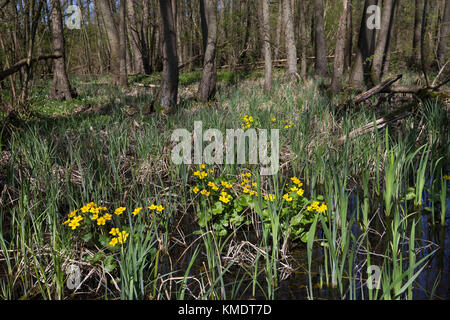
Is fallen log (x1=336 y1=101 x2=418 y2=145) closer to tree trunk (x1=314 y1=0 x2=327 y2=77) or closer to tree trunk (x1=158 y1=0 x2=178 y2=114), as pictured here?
tree trunk (x1=158 y1=0 x2=178 y2=114)

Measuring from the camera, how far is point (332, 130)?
4707 mm

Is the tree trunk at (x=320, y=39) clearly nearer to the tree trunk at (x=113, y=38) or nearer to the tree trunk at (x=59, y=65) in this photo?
the tree trunk at (x=113, y=38)

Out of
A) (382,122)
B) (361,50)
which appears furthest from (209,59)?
(382,122)

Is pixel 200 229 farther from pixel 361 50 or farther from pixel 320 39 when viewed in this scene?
pixel 320 39

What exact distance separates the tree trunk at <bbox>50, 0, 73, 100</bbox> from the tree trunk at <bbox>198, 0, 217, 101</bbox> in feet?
10.8

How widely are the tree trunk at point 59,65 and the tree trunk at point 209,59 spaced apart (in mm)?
3301

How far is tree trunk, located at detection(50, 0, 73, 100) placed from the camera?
7.84 metres

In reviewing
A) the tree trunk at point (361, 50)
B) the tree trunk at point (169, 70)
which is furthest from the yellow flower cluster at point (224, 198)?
the tree trunk at point (361, 50)

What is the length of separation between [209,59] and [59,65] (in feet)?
12.4

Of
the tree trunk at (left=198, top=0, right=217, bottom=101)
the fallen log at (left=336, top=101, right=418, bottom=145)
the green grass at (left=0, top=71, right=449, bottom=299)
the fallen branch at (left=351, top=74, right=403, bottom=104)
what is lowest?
the green grass at (left=0, top=71, right=449, bottom=299)

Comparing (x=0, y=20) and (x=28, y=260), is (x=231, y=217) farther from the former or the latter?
(x=0, y=20)

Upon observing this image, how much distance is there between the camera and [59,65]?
Result: 8250 millimetres

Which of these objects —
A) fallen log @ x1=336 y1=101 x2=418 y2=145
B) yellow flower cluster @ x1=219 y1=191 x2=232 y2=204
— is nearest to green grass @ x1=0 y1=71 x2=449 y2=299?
fallen log @ x1=336 y1=101 x2=418 y2=145

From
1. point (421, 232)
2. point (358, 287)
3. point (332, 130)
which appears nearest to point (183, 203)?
point (358, 287)
